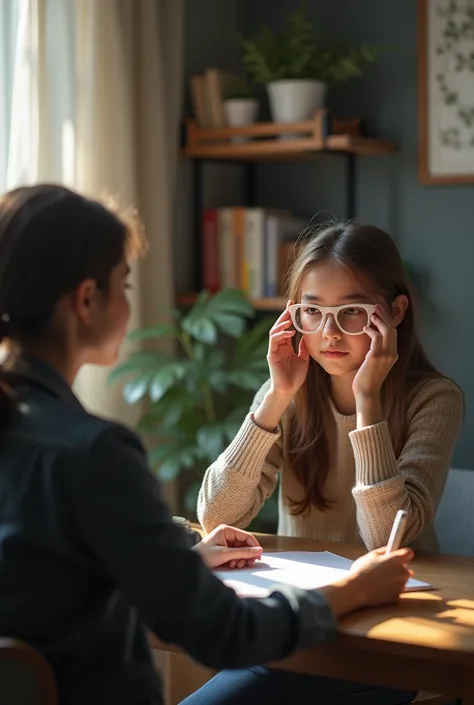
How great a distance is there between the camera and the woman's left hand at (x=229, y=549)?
6.01 ft

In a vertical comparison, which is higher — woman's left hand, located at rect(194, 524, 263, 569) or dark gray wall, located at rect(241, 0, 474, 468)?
dark gray wall, located at rect(241, 0, 474, 468)

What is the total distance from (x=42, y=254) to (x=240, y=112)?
2.47 metres

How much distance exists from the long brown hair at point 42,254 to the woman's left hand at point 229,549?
632 millimetres

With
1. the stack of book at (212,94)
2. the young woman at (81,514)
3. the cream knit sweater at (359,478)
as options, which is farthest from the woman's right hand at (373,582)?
the stack of book at (212,94)

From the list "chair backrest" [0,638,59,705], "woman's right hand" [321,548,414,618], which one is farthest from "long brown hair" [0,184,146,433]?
"woman's right hand" [321,548,414,618]

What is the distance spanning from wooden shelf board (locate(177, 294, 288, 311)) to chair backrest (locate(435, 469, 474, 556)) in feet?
3.82

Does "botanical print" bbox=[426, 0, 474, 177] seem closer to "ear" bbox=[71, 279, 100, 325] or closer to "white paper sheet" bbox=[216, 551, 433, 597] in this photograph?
"white paper sheet" bbox=[216, 551, 433, 597]

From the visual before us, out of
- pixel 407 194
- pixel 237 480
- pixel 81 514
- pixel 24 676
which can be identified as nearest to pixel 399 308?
pixel 237 480

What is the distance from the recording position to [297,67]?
3570mm

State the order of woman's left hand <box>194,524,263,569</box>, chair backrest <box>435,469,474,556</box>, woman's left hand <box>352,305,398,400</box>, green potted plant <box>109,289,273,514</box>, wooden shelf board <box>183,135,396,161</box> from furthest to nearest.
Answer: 1. wooden shelf board <box>183,135,396,161</box>
2. green potted plant <box>109,289,273,514</box>
3. chair backrest <box>435,469,474,556</box>
4. woman's left hand <box>352,305,398,400</box>
5. woman's left hand <box>194,524,263,569</box>

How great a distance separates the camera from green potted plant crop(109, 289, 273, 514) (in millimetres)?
3246

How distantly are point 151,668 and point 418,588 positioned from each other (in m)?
0.55

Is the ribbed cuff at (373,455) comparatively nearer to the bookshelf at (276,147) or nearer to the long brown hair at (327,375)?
the long brown hair at (327,375)

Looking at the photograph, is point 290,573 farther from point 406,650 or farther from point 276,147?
point 276,147
